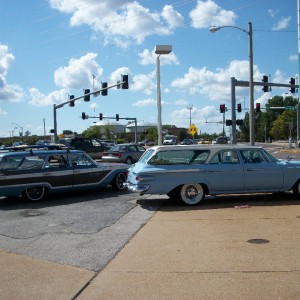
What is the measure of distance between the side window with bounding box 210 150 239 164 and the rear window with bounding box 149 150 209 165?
251mm

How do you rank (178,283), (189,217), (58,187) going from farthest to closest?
(58,187) → (189,217) → (178,283)

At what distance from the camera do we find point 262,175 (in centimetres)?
1062

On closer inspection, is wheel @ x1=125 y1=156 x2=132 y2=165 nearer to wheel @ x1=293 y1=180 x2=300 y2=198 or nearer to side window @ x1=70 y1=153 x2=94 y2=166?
side window @ x1=70 y1=153 x2=94 y2=166

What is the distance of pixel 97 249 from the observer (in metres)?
6.56

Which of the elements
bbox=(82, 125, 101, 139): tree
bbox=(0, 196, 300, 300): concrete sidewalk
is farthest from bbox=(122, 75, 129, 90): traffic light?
bbox=(82, 125, 101, 139): tree

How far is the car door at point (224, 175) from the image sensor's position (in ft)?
34.4

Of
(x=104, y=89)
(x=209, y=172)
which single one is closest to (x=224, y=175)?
(x=209, y=172)

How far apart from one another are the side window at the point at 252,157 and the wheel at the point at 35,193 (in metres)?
5.42

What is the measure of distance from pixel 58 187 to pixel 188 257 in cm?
693

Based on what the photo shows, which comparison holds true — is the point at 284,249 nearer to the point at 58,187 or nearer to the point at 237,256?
the point at 237,256

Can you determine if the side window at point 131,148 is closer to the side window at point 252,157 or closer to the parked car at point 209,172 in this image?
the parked car at point 209,172

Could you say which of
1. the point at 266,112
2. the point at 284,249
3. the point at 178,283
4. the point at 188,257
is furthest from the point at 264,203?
the point at 266,112

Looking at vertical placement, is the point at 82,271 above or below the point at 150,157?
below

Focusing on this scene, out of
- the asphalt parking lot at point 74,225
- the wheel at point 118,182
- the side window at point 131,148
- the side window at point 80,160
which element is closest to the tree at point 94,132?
the side window at point 131,148
